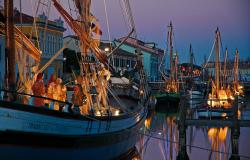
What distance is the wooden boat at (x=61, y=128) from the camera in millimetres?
13367

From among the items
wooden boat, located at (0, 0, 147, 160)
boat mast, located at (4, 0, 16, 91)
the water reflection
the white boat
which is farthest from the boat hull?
the white boat

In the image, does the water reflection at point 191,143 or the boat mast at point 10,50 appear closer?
the boat mast at point 10,50

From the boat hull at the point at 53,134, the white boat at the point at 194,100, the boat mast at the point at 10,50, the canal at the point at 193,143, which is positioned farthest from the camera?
the white boat at the point at 194,100

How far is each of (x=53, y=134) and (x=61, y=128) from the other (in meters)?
0.41

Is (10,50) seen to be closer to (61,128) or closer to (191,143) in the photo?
(61,128)

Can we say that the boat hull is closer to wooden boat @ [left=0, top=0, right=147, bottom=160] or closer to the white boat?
wooden boat @ [left=0, top=0, right=147, bottom=160]

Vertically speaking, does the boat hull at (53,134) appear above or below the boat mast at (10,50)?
below

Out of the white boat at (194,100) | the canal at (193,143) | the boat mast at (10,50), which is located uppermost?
the boat mast at (10,50)

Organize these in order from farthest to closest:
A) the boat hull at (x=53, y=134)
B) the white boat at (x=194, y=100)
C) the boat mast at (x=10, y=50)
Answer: the white boat at (x=194, y=100), the boat mast at (x=10, y=50), the boat hull at (x=53, y=134)

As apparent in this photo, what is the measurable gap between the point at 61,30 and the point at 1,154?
149ft

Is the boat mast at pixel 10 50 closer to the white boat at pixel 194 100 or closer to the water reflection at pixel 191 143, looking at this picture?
the water reflection at pixel 191 143

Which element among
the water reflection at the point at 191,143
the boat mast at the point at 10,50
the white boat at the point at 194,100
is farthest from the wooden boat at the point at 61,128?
the white boat at the point at 194,100

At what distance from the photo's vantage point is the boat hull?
13320 millimetres

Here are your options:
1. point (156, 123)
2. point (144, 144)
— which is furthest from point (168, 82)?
point (144, 144)
